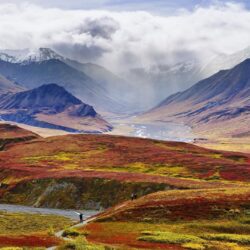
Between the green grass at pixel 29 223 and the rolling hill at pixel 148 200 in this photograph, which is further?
the green grass at pixel 29 223

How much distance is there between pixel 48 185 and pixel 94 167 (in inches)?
1560

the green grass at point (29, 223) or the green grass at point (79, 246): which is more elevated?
the green grass at point (79, 246)

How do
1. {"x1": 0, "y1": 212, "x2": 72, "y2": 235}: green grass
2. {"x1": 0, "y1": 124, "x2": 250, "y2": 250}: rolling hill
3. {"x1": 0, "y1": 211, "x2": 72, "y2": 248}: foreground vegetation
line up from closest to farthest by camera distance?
1. {"x1": 0, "y1": 211, "x2": 72, "y2": 248}: foreground vegetation
2. {"x1": 0, "y1": 124, "x2": 250, "y2": 250}: rolling hill
3. {"x1": 0, "y1": 212, "x2": 72, "y2": 235}: green grass

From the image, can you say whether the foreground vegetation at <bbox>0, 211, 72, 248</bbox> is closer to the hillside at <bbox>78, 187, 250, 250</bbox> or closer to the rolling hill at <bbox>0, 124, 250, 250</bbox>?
the rolling hill at <bbox>0, 124, 250, 250</bbox>

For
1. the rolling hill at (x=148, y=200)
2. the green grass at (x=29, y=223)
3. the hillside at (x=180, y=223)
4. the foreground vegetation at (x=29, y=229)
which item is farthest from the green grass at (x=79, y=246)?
the green grass at (x=29, y=223)

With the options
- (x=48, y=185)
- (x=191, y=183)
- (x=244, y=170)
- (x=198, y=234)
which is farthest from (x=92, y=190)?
(x=198, y=234)

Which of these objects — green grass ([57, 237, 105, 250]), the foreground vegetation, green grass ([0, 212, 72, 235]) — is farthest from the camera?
green grass ([0, 212, 72, 235])

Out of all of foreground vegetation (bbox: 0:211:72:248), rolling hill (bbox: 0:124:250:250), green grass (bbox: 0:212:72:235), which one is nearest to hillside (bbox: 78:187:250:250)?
rolling hill (bbox: 0:124:250:250)

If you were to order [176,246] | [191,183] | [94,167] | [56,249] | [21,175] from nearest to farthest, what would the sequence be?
[56,249], [176,246], [191,183], [21,175], [94,167]

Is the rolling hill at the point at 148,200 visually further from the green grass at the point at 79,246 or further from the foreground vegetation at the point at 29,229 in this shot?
the foreground vegetation at the point at 29,229

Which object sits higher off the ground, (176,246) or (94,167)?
(94,167)

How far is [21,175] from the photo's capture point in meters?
175

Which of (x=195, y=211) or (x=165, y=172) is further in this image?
(x=165, y=172)

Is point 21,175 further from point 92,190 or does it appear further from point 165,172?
point 165,172
